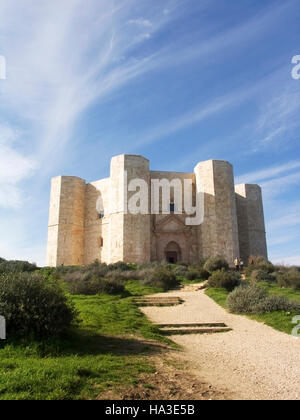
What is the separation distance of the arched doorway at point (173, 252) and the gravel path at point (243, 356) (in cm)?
1565

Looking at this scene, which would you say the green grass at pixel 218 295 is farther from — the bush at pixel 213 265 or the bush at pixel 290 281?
the bush at pixel 213 265

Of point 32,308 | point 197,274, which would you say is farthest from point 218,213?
point 32,308

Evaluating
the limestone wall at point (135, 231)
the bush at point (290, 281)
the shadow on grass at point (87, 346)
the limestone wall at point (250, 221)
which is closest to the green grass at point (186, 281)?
the bush at point (290, 281)

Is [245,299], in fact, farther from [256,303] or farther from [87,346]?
[87,346]

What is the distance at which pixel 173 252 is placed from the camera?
2564cm

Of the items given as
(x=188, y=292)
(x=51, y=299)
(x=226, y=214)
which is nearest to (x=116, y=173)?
(x=226, y=214)

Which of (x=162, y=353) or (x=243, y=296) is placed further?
(x=243, y=296)

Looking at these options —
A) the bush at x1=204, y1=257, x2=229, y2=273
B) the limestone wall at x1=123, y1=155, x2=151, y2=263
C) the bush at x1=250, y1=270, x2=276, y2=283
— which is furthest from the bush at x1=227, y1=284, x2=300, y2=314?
the limestone wall at x1=123, y1=155, x2=151, y2=263

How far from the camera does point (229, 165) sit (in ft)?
86.1

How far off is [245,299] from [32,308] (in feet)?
22.2

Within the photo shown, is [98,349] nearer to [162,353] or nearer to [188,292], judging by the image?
[162,353]

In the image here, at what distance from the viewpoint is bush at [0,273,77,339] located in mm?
4996

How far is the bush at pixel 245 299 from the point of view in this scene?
952 centimetres
